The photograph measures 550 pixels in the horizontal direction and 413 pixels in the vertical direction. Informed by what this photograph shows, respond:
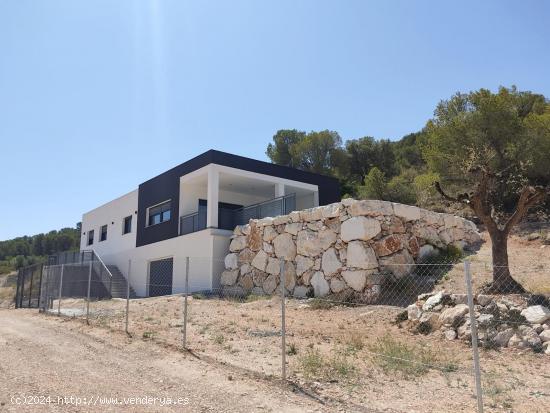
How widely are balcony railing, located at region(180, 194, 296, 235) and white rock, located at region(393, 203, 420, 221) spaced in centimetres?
530

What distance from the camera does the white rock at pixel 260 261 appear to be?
16.2m

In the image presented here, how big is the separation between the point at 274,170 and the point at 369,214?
8.43m

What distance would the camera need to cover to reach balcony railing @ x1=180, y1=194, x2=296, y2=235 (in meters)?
18.1

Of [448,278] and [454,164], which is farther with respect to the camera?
[454,164]

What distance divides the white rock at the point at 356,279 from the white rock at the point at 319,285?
85 cm

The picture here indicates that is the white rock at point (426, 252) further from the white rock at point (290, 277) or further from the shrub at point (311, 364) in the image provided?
the shrub at point (311, 364)

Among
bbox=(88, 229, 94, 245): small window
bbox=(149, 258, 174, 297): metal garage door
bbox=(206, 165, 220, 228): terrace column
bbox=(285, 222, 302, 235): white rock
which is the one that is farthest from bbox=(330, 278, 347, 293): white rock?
bbox=(88, 229, 94, 245): small window

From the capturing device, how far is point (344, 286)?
13.1 metres

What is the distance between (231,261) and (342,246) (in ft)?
18.2

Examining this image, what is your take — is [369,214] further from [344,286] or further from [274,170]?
[274,170]

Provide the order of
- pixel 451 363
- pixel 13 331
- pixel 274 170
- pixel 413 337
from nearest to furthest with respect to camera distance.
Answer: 1. pixel 451 363
2. pixel 413 337
3. pixel 13 331
4. pixel 274 170

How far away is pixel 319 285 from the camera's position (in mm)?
13750

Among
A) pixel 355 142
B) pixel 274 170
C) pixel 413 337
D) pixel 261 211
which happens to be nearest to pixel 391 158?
pixel 355 142

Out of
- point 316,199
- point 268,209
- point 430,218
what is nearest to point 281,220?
point 268,209
